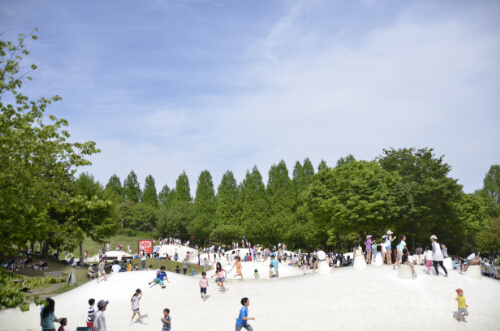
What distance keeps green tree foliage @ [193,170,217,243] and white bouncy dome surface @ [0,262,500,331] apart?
2262 inches

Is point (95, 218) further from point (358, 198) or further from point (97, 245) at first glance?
point (358, 198)

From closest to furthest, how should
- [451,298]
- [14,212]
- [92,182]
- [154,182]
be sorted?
1. [14,212]
2. [451,298]
3. [92,182]
4. [154,182]

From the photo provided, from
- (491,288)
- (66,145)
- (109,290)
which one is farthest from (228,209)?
(66,145)

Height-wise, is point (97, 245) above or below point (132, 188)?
below

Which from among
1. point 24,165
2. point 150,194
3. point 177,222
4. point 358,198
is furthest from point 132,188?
point 24,165

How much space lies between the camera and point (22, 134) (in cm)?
1077

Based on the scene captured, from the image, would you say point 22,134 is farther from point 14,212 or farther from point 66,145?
point 14,212

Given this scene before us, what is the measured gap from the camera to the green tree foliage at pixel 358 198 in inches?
1686

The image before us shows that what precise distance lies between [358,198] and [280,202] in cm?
3509

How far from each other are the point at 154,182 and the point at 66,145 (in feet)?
338

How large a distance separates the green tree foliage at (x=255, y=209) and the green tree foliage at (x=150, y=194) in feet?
106

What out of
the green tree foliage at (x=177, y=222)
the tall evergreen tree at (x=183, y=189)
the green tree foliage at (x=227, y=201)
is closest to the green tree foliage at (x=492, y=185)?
the green tree foliage at (x=227, y=201)

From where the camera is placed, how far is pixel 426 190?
49.4m

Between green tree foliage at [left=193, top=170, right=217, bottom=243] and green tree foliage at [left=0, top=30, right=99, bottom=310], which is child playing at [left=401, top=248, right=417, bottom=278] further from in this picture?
green tree foliage at [left=193, top=170, right=217, bottom=243]
